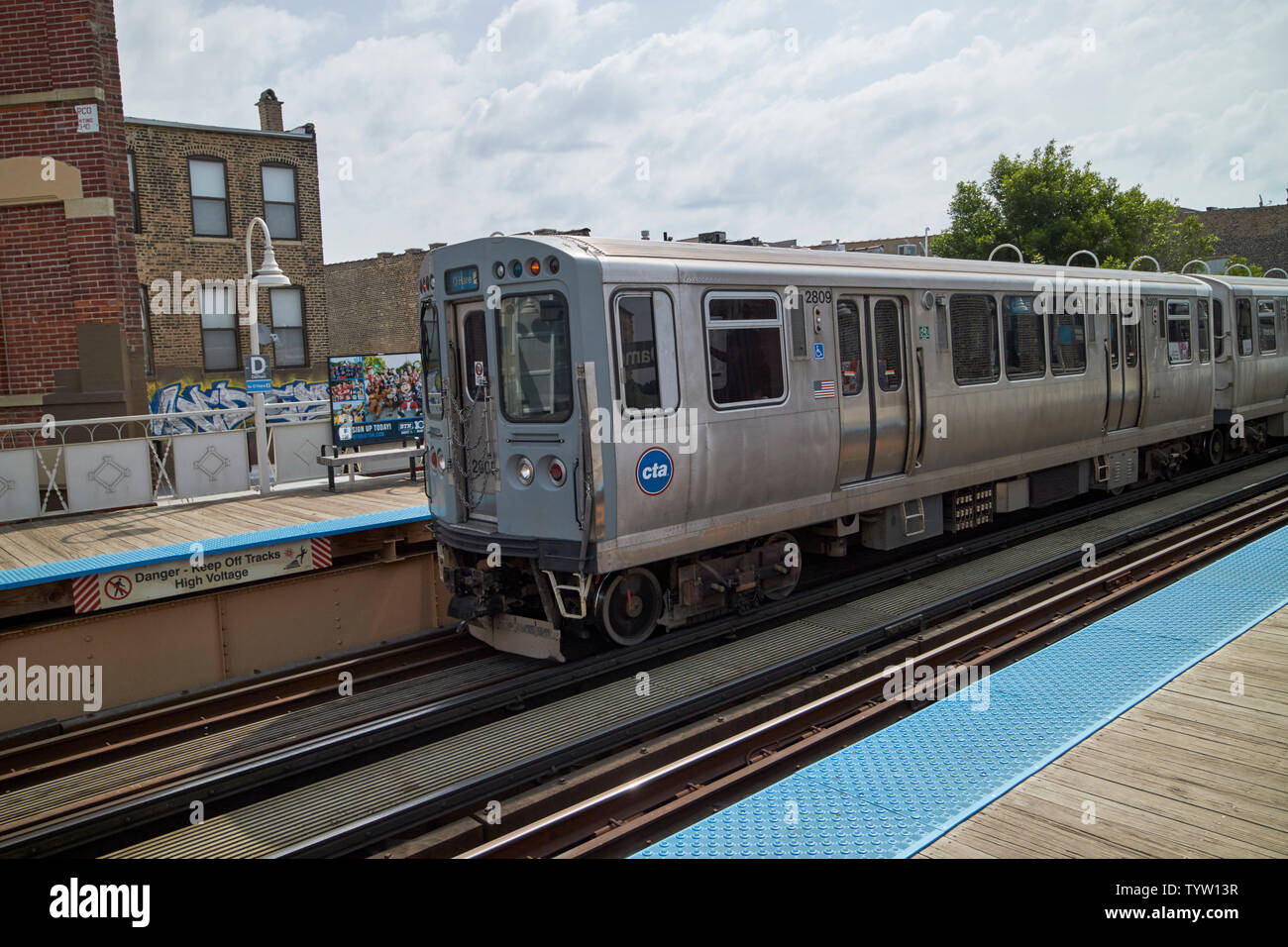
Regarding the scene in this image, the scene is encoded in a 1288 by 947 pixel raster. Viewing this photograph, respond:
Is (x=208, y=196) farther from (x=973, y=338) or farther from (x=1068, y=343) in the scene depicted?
(x=1068, y=343)

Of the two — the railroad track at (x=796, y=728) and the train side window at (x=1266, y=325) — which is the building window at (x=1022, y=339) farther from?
the train side window at (x=1266, y=325)

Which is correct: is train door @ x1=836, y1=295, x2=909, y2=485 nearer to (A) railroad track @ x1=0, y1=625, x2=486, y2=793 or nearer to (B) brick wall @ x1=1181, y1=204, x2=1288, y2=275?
(A) railroad track @ x1=0, y1=625, x2=486, y2=793

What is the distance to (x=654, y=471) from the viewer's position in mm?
7422

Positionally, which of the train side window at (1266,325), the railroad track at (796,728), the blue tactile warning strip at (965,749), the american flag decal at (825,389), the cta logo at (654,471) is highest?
the train side window at (1266,325)

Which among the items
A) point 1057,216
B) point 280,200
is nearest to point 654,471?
point 280,200

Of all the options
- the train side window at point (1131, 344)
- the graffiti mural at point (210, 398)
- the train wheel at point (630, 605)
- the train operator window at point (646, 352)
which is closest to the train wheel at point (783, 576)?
the train wheel at point (630, 605)

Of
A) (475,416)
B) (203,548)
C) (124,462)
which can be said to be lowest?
(203,548)

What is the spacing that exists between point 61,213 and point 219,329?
39.5 feet

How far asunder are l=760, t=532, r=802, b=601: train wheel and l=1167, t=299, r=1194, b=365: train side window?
9.04 metres

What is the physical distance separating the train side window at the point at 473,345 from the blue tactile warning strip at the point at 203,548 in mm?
2449

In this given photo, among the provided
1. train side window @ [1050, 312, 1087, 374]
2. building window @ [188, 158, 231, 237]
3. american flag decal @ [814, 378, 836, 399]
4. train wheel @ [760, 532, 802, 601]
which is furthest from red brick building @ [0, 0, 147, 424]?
train side window @ [1050, 312, 1087, 374]

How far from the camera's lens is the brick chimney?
2714 cm

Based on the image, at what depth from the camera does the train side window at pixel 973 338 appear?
416 inches
